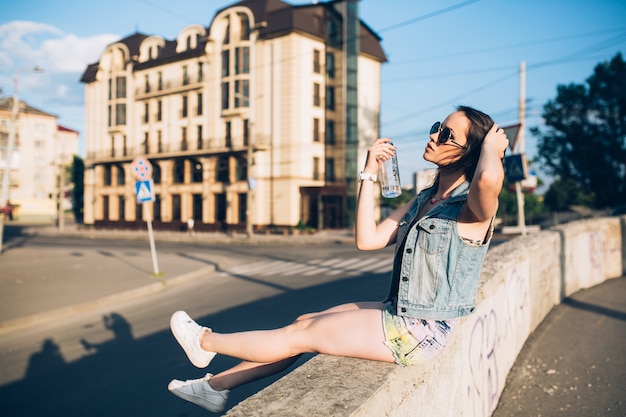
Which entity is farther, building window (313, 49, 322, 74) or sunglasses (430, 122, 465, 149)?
building window (313, 49, 322, 74)

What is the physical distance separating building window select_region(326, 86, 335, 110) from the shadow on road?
31.7 meters

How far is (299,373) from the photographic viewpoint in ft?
6.97

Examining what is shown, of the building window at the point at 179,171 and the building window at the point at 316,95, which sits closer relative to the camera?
the building window at the point at 316,95

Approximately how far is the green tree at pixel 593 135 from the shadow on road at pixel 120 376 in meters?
31.7

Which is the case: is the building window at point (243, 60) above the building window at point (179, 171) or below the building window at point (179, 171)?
above

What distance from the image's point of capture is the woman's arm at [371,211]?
2.73 m

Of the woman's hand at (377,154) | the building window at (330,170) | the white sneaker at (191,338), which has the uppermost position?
the building window at (330,170)

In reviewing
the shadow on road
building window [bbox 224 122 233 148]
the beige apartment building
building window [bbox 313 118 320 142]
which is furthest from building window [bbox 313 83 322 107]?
the shadow on road

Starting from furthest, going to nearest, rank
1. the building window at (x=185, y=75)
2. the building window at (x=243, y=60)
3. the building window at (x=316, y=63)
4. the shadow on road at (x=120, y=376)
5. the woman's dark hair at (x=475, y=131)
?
the building window at (x=185, y=75), the building window at (x=243, y=60), the building window at (x=316, y=63), the shadow on road at (x=120, y=376), the woman's dark hair at (x=475, y=131)

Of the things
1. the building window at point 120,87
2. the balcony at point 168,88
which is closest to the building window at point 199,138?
Answer: the balcony at point 168,88

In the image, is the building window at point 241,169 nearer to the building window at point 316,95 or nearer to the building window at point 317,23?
the building window at point 316,95

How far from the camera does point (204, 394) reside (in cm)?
267

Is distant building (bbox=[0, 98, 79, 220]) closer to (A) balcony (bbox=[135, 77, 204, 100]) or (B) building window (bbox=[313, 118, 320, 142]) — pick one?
(A) balcony (bbox=[135, 77, 204, 100])

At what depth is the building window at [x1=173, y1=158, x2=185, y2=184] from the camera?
43.5 m
